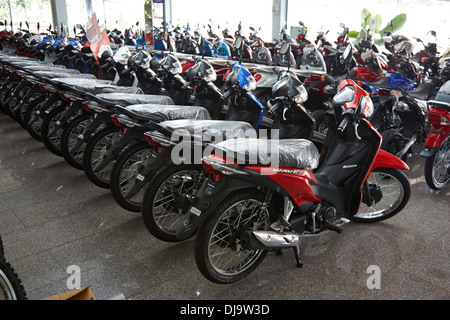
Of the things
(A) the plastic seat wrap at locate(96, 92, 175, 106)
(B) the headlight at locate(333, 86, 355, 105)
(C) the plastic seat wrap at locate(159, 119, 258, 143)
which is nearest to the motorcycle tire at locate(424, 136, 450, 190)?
(B) the headlight at locate(333, 86, 355, 105)

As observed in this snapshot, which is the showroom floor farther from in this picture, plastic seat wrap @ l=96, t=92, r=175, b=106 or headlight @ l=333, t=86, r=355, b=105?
headlight @ l=333, t=86, r=355, b=105

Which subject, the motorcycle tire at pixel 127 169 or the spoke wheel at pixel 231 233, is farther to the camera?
the motorcycle tire at pixel 127 169

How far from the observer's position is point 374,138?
241 centimetres

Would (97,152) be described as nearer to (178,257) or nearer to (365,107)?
(178,257)

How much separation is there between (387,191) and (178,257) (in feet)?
5.18

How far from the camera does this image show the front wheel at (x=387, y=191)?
2.64 metres

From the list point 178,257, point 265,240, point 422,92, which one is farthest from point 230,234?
point 422,92

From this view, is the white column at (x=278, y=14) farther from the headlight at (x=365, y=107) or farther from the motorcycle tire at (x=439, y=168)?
the headlight at (x=365, y=107)

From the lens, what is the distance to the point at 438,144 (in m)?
3.19

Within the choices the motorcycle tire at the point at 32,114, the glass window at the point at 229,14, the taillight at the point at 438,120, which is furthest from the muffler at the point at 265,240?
the glass window at the point at 229,14

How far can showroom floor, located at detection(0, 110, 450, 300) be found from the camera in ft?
6.77

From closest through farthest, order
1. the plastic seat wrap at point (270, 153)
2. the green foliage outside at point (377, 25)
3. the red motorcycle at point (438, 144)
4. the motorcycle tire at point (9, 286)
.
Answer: the motorcycle tire at point (9, 286), the plastic seat wrap at point (270, 153), the red motorcycle at point (438, 144), the green foliage outside at point (377, 25)

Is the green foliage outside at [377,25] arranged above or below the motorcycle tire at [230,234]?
above

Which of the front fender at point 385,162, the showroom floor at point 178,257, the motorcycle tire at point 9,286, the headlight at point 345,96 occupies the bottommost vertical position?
the showroom floor at point 178,257
